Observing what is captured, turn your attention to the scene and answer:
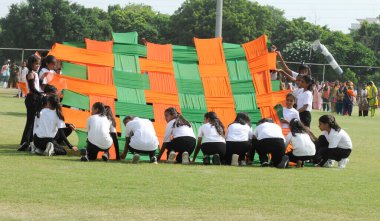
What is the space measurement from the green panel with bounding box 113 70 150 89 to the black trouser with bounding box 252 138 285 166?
2187 mm

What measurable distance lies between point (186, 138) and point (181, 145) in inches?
5.1

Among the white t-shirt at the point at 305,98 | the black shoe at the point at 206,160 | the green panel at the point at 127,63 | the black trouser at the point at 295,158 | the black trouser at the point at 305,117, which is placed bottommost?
the black shoe at the point at 206,160

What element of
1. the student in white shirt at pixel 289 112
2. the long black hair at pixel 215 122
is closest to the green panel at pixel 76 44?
the long black hair at pixel 215 122

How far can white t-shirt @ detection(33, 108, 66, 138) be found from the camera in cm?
1271

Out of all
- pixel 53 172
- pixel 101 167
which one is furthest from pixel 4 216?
pixel 101 167

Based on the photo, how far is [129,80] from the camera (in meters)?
13.5

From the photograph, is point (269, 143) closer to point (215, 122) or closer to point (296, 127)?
point (296, 127)

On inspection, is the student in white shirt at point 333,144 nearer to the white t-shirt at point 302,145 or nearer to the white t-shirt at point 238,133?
the white t-shirt at point 302,145

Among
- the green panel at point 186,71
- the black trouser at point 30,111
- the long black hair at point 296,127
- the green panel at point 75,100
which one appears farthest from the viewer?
the green panel at point 186,71

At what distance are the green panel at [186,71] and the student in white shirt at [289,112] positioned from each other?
1530 mm

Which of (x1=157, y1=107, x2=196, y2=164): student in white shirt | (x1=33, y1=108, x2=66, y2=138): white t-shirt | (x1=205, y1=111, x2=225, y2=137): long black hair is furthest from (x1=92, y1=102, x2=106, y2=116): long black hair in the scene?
(x1=205, y1=111, x2=225, y2=137): long black hair

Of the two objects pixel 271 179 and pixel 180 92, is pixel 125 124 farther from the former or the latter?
pixel 271 179

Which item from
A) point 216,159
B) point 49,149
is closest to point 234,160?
point 216,159

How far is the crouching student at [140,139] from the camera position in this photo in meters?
12.3
